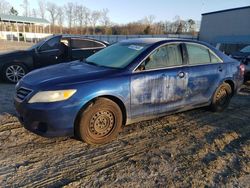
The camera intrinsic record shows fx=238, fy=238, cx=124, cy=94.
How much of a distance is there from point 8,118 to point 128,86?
8.21 feet

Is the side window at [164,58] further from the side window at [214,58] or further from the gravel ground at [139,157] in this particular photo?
the gravel ground at [139,157]

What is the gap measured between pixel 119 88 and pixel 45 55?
517cm

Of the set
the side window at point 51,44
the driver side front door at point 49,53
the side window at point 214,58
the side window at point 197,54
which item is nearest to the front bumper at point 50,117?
the side window at point 197,54

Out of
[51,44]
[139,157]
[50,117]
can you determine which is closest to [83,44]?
[51,44]

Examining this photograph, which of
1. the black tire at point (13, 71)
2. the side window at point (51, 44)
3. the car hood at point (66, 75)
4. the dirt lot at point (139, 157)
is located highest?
the side window at point (51, 44)

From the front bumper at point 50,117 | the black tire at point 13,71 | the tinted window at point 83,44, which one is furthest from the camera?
the tinted window at point 83,44

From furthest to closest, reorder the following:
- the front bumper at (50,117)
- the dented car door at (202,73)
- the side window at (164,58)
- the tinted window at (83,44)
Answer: the tinted window at (83,44) → the dented car door at (202,73) → the side window at (164,58) → the front bumper at (50,117)

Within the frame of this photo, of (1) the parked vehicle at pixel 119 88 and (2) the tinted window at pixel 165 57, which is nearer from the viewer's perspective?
(1) the parked vehicle at pixel 119 88

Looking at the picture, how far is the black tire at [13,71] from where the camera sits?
24.1ft

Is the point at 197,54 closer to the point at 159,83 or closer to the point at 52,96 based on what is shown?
the point at 159,83

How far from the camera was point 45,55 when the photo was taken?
785 centimetres

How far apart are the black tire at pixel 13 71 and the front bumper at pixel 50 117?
465 centimetres

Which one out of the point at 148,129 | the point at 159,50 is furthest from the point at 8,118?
the point at 159,50

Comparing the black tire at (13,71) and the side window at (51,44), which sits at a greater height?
the side window at (51,44)
